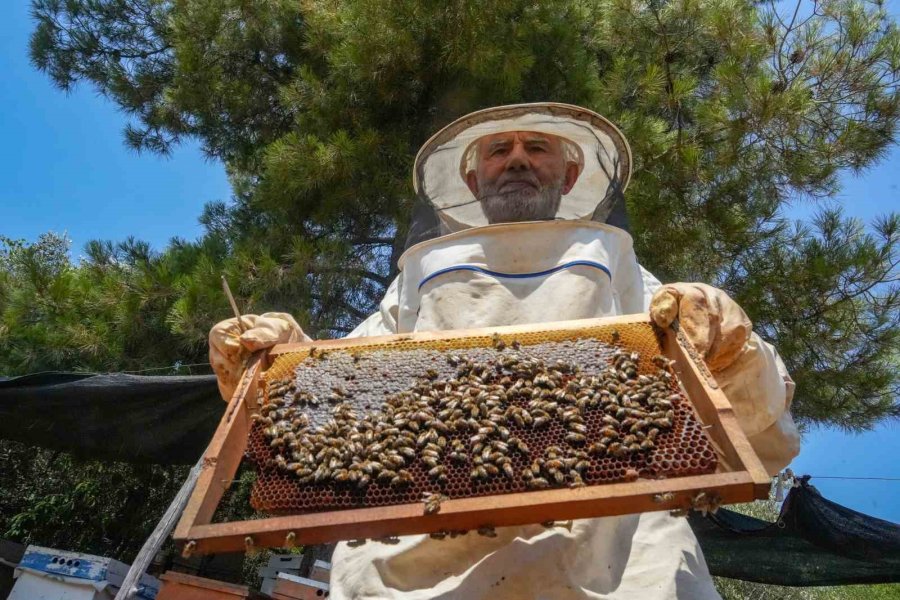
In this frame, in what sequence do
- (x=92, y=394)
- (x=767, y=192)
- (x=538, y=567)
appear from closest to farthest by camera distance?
(x=538, y=567), (x=92, y=394), (x=767, y=192)

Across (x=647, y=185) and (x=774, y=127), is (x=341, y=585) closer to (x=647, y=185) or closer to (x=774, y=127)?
(x=647, y=185)

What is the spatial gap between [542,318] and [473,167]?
130 centimetres

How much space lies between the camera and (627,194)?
504 cm

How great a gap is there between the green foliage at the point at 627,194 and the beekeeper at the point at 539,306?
7.09 ft

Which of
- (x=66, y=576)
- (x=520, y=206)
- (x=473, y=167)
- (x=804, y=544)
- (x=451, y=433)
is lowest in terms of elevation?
(x=451, y=433)

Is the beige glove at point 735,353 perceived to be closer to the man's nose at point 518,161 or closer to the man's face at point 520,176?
the man's face at point 520,176

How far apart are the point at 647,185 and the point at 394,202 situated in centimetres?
204

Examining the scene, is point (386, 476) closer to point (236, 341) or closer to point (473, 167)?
point (236, 341)

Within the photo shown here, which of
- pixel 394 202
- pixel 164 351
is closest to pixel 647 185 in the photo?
pixel 394 202

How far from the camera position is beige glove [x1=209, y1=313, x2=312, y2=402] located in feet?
6.50

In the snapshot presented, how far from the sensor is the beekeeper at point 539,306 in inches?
65.9

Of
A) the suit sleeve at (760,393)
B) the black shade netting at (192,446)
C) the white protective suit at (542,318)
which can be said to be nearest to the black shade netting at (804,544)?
the black shade netting at (192,446)

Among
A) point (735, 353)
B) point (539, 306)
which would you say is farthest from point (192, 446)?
point (735, 353)

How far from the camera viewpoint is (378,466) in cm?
147
